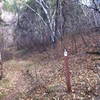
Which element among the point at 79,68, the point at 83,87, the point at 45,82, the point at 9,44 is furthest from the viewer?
the point at 9,44

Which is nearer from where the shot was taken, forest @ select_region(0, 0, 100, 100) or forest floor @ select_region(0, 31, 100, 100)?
forest floor @ select_region(0, 31, 100, 100)

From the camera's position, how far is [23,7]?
21.9 m

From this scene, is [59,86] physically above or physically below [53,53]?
below

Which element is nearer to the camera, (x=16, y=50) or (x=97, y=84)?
(x=97, y=84)

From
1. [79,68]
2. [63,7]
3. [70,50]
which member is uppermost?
[63,7]

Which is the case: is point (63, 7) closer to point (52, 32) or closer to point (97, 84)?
point (52, 32)

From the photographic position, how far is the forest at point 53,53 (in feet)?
22.4

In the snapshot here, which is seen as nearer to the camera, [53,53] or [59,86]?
[59,86]

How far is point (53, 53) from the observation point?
48.0 feet

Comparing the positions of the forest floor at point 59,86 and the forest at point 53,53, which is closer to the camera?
the forest floor at point 59,86

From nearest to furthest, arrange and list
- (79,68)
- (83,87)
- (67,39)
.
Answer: (83,87) < (79,68) < (67,39)

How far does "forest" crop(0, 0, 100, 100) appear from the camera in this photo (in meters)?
6.83

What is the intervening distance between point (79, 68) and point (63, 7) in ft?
28.2

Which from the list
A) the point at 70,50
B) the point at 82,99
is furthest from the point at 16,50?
the point at 82,99
